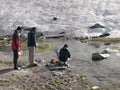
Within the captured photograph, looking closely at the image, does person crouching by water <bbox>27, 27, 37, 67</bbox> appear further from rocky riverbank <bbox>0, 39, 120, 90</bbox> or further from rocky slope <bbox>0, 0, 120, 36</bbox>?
rocky slope <bbox>0, 0, 120, 36</bbox>

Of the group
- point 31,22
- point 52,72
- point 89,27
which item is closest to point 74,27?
point 89,27

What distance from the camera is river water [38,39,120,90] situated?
17.7 meters

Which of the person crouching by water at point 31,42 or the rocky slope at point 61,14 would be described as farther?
the rocky slope at point 61,14

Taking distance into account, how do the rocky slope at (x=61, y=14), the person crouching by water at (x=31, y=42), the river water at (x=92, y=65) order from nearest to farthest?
the river water at (x=92, y=65), the person crouching by water at (x=31, y=42), the rocky slope at (x=61, y=14)

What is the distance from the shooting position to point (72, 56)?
22750mm

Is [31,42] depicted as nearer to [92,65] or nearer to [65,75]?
[65,75]

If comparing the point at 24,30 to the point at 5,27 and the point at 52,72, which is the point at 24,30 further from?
the point at 52,72

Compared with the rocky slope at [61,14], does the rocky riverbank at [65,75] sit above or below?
below

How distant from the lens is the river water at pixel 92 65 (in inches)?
698

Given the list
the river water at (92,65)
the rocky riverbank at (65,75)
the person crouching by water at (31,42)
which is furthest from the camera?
the person crouching by water at (31,42)

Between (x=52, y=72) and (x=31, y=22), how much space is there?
51.1ft

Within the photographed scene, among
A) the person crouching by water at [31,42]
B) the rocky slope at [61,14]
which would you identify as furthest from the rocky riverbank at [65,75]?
the rocky slope at [61,14]

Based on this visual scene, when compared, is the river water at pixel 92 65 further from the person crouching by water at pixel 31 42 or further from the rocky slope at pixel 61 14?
the rocky slope at pixel 61 14

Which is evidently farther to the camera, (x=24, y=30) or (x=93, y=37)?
(x=24, y=30)
